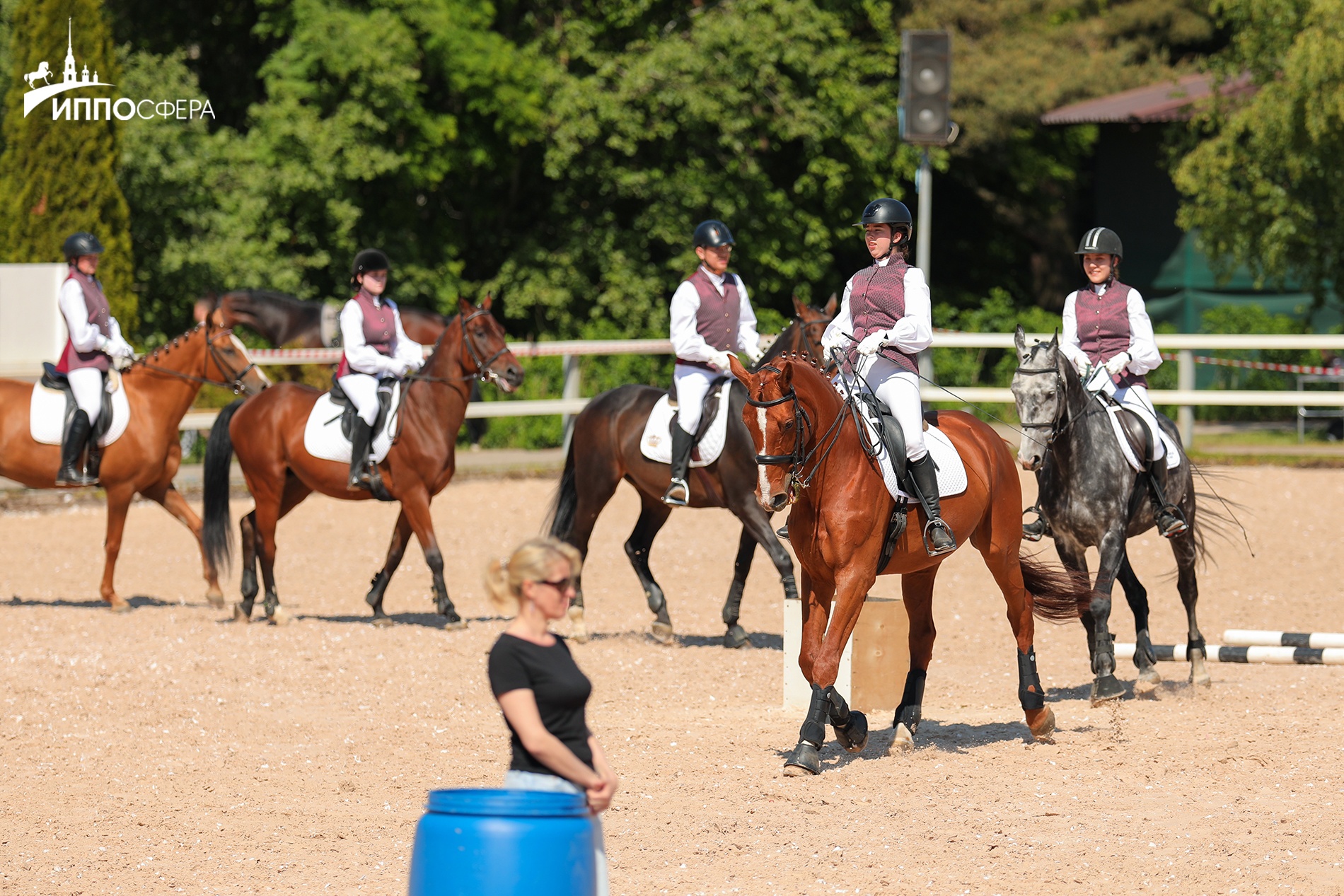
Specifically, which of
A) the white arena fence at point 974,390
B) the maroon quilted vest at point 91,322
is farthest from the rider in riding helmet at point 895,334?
the white arena fence at point 974,390

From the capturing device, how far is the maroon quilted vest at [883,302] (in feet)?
26.3

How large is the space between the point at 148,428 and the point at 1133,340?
7.78 metres

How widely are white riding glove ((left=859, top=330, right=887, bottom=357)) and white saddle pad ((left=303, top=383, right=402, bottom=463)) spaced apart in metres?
5.02

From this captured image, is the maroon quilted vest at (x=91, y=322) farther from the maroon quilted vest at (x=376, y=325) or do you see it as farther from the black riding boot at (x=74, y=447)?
the maroon quilted vest at (x=376, y=325)

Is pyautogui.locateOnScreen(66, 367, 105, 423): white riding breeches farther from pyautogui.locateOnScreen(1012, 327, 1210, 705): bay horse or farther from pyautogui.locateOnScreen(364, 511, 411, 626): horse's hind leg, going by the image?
pyautogui.locateOnScreen(1012, 327, 1210, 705): bay horse

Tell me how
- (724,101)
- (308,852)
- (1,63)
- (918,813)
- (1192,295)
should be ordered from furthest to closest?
(1192,295), (724,101), (1,63), (918,813), (308,852)

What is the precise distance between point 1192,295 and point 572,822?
27282 millimetres

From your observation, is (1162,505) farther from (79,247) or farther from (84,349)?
(79,247)

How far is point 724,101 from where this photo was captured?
80.6 ft

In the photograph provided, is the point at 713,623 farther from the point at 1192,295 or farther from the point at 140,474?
the point at 1192,295

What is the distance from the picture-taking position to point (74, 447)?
12.6m

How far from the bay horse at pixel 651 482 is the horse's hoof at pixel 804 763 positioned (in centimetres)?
320

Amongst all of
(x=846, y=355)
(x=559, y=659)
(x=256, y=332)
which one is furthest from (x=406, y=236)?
(x=559, y=659)

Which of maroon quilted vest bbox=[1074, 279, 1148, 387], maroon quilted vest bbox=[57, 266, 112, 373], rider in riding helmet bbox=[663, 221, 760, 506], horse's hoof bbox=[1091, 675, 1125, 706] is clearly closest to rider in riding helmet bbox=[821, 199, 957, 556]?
horse's hoof bbox=[1091, 675, 1125, 706]
